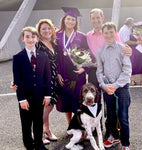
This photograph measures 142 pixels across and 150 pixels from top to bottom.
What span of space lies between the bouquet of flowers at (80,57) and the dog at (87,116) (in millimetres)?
419

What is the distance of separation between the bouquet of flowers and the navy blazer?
1.96 feet

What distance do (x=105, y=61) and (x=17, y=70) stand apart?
147cm

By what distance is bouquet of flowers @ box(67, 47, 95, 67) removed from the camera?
406 centimetres

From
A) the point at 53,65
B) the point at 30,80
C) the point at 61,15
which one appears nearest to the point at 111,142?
the point at 53,65

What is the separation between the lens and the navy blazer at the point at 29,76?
355 centimetres

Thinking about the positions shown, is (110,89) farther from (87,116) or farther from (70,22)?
(70,22)

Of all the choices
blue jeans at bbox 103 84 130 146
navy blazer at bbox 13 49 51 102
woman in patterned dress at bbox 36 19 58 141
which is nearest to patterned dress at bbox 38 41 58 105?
woman in patterned dress at bbox 36 19 58 141

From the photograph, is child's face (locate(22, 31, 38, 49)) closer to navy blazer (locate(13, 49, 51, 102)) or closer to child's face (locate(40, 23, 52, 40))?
navy blazer (locate(13, 49, 51, 102))

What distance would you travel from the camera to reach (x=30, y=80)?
359 centimetres

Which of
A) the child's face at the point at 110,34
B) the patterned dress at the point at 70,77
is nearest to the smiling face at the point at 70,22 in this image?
the patterned dress at the point at 70,77

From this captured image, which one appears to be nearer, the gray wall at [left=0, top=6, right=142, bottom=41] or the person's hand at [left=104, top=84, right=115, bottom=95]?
the person's hand at [left=104, top=84, right=115, bottom=95]

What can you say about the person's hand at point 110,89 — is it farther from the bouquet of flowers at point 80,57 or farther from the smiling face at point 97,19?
the smiling face at point 97,19

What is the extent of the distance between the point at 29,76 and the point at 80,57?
1004 millimetres

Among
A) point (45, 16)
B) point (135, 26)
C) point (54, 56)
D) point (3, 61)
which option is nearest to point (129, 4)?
point (45, 16)
